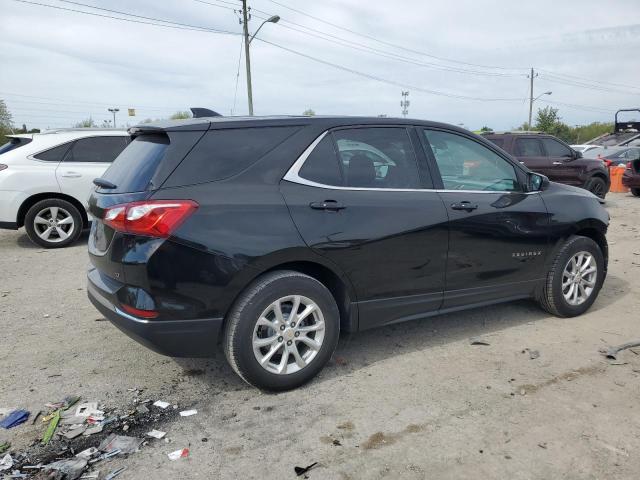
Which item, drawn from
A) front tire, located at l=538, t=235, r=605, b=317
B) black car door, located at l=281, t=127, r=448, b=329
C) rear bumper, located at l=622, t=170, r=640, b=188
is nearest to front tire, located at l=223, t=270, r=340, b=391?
black car door, located at l=281, t=127, r=448, b=329

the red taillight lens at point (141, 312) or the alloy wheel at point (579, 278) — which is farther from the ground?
the red taillight lens at point (141, 312)

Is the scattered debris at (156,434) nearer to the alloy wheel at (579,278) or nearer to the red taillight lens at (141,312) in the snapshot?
the red taillight lens at (141,312)

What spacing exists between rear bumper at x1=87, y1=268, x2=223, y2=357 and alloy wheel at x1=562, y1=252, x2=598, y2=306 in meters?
3.26

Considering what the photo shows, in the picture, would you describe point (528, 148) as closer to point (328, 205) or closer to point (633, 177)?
point (633, 177)

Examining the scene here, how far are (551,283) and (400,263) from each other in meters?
1.77

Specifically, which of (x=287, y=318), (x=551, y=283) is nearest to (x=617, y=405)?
(x=551, y=283)

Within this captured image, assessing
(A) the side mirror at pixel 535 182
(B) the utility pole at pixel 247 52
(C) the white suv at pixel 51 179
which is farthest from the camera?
(B) the utility pole at pixel 247 52

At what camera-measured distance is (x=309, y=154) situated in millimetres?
3543

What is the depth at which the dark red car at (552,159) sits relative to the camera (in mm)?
12523

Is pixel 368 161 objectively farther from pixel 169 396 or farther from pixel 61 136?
pixel 61 136

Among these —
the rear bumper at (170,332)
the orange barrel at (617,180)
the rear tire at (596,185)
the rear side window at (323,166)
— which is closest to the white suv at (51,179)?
the rear bumper at (170,332)

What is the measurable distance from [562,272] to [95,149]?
6.92 metres

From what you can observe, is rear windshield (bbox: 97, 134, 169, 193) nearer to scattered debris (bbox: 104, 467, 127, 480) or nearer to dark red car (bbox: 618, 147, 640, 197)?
scattered debris (bbox: 104, 467, 127, 480)

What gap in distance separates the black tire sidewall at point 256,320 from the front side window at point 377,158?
775 millimetres
